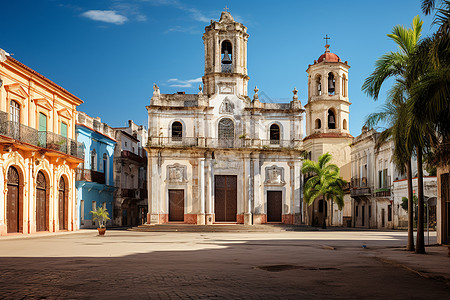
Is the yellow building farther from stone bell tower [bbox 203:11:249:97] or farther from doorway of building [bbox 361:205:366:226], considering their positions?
doorway of building [bbox 361:205:366:226]

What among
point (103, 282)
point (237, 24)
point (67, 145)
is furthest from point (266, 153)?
point (103, 282)

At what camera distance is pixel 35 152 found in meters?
29.6

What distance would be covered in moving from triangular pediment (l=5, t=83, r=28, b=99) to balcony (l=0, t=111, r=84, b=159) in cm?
159

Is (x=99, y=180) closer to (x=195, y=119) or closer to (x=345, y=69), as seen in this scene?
(x=195, y=119)

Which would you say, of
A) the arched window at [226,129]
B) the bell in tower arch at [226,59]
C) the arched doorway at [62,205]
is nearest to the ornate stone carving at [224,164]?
the arched window at [226,129]

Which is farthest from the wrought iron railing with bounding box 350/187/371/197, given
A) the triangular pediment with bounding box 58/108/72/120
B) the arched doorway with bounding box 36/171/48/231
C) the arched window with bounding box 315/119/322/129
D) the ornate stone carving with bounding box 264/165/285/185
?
the arched doorway with bounding box 36/171/48/231

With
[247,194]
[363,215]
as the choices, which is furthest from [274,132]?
[363,215]

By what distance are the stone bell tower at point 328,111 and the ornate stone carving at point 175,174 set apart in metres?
17.8

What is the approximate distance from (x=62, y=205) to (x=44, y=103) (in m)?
6.84

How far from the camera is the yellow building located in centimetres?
2673

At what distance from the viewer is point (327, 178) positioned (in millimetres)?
46406

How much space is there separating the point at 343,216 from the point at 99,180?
92.1 ft

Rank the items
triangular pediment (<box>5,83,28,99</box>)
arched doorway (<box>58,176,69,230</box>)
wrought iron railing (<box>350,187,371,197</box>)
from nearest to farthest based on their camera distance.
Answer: triangular pediment (<box>5,83,28,99</box>), arched doorway (<box>58,176,69,230</box>), wrought iron railing (<box>350,187,371,197</box>)

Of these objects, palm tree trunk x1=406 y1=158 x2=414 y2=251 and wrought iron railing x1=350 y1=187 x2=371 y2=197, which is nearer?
palm tree trunk x1=406 y1=158 x2=414 y2=251
